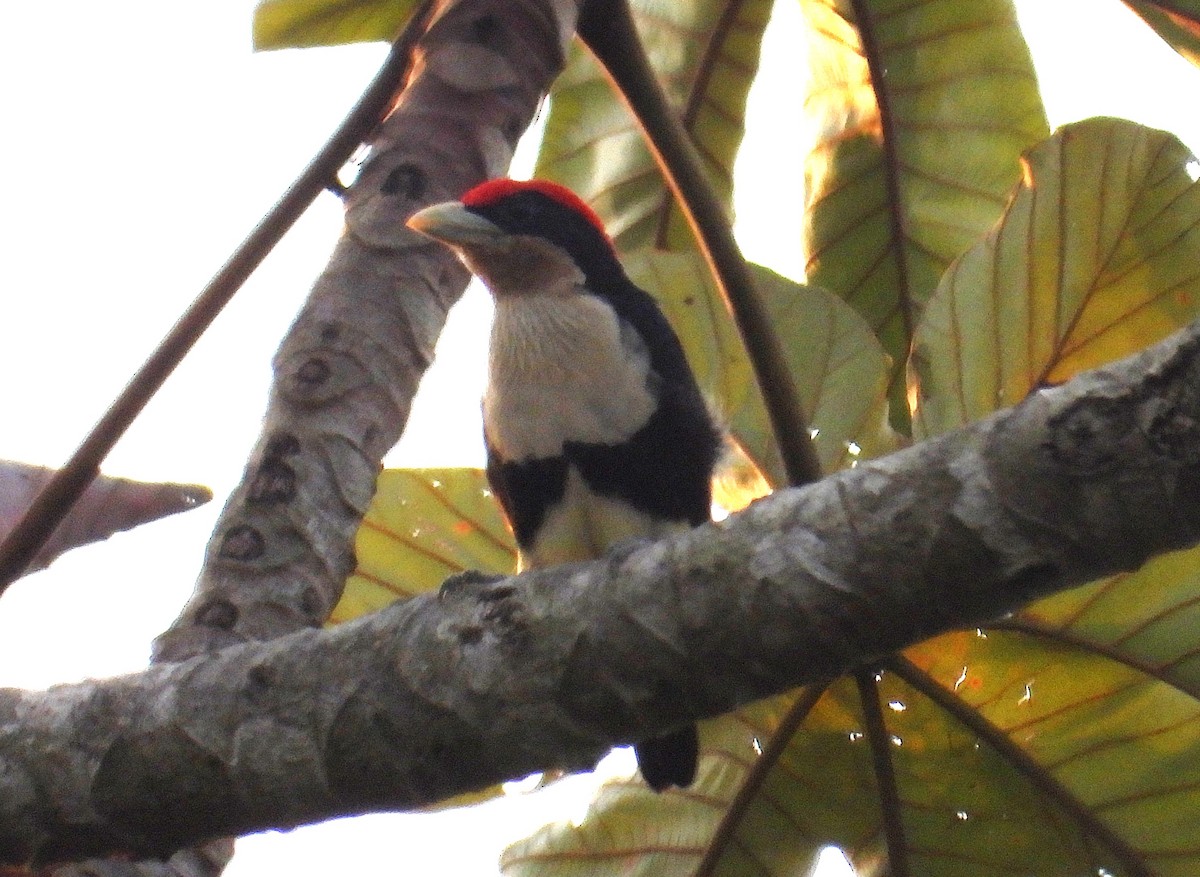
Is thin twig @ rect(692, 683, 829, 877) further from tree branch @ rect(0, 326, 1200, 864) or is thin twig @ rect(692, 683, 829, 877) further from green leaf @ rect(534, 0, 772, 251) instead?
green leaf @ rect(534, 0, 772, 251)

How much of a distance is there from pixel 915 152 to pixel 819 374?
1273 mm

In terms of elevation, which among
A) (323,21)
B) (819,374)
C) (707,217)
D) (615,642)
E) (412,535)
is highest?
(323,21)

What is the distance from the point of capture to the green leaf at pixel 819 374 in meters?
2.80

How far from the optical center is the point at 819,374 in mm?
2838

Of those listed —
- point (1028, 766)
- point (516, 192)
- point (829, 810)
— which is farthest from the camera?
point (516, 192)

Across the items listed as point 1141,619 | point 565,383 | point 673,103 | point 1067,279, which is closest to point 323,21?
point 673,103

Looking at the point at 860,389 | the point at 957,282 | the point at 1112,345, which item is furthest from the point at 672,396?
the point at 1112,345

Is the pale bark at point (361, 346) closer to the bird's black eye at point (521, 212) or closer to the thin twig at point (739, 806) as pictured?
the bird's black eye at point (521, 212)

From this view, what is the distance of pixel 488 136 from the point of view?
296 cm

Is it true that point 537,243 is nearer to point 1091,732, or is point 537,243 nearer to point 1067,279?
point 1067,279

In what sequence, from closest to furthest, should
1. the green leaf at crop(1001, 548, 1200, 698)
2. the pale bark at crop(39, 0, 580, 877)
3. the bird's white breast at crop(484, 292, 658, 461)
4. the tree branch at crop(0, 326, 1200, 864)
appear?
the tree branch at crop(0, 326, 1200, 864) < the pale bark at crop(39, 0, 580, 877) < the green leaf at crop(1001, 548, 1200, 698) < the bird's white breast at crop(484, 292, 658, 461)

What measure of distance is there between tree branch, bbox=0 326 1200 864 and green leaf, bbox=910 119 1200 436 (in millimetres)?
1118

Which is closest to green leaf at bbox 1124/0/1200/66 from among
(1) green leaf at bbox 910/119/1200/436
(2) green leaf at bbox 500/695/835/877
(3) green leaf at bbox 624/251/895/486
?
(1) green leaf at bbox 910/119/1200/436

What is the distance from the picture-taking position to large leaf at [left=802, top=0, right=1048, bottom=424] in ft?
12.5
